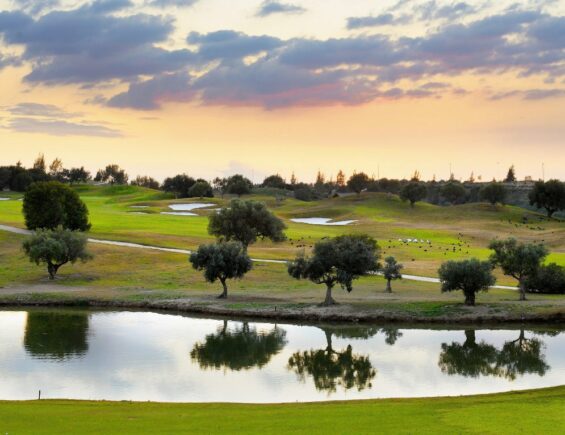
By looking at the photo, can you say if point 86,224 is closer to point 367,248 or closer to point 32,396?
point 367,248

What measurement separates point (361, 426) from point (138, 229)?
345ft

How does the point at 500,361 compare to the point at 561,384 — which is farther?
the point at 500,361

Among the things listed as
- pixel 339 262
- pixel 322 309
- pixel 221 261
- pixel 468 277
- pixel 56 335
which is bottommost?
pixel 56 335

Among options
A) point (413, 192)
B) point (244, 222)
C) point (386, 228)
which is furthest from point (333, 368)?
point (413, 192)

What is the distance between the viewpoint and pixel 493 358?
52.0 meters

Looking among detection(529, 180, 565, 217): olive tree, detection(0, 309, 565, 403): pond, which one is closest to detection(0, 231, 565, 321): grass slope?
detection(0, 309, 565, 403): pond

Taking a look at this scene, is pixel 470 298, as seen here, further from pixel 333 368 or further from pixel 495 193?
pixel 495 193

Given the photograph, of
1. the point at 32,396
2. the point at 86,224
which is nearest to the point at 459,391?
the point at 32,396

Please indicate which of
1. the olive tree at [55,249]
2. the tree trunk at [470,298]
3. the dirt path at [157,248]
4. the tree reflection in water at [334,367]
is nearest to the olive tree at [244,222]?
the dirt path at [157,248]

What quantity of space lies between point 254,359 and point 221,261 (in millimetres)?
24051

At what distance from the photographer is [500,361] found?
5103 centimetres

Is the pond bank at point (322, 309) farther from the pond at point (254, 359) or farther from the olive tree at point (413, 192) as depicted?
the olive tree at point (413, 192)

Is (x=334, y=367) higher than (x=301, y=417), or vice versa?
(x=301, y=417)

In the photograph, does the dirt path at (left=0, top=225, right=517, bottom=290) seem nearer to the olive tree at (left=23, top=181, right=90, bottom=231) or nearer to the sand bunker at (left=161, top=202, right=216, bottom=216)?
the olive tree at (left=23, top=181, right=90, bottom=231)
